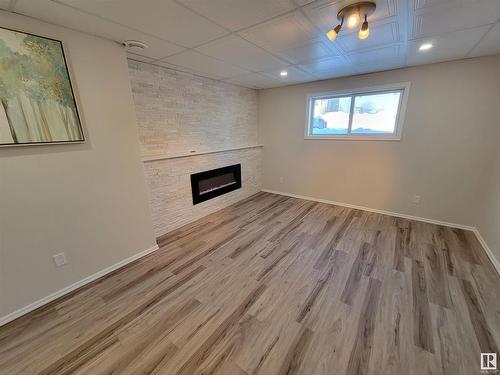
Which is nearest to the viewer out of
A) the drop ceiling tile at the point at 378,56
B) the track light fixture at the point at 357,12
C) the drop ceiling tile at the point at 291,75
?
the track light fixture at the point at 357,12

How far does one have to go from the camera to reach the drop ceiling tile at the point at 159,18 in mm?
1358

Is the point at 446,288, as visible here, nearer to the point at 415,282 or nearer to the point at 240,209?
the point at 415,282

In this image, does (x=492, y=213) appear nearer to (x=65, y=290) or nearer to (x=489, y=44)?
(x=489, y=44)

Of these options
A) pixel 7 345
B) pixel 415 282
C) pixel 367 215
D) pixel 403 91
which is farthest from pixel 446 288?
pixel 7 345

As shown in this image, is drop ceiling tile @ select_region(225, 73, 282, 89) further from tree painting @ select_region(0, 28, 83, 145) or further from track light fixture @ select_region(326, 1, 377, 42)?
tree painting @ select_region(0, 28, 83, 145)

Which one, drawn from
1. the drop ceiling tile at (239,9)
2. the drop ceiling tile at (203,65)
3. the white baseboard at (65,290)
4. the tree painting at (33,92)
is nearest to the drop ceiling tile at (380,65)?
the drop ceiling tile at (203,65)

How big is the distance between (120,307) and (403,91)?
4.45 m

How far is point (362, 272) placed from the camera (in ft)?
6.96

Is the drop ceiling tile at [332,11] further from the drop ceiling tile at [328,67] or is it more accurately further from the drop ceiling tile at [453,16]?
the drop ceiling tile at [328,67]

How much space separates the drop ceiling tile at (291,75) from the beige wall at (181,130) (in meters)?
0.91

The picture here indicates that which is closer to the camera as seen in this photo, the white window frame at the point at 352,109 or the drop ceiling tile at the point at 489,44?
the drop ceiling tile at the point at 489,44

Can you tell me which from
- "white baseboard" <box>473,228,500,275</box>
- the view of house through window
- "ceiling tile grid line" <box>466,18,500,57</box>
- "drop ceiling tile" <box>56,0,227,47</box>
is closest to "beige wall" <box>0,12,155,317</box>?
"drop ceiling tile" <box>56,0,227,47</box>

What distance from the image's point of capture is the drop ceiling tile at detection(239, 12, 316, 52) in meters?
1.61

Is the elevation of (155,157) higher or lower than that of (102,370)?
higher
